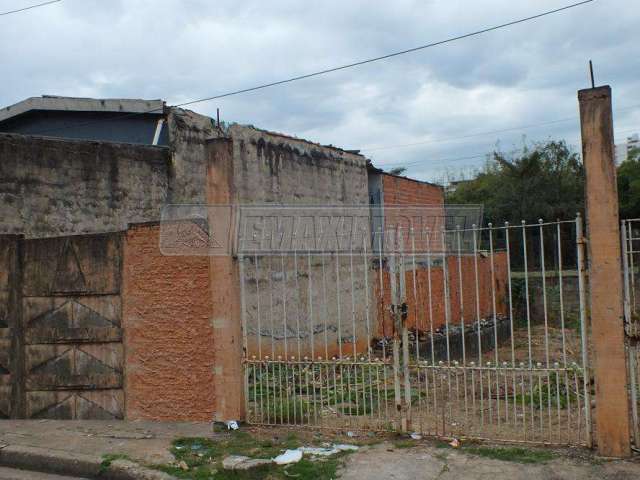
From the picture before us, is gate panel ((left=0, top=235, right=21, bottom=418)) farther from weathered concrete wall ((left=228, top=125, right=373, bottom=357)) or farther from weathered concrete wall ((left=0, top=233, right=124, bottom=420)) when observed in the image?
weathered concrete wall ((left=228, top=125, right=373, bottom=357))

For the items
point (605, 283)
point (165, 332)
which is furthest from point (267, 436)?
point (605, 283)

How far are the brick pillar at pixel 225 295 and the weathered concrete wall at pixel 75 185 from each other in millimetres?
3508

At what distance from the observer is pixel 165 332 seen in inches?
268

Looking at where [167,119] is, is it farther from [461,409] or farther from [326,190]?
[461,409]

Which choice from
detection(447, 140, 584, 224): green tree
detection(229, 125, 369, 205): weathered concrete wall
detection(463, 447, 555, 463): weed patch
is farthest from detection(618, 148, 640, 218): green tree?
detection(463, 447, 555, 463): weed patch

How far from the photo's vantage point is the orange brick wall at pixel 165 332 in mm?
6676

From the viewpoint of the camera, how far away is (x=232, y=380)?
6.53 m

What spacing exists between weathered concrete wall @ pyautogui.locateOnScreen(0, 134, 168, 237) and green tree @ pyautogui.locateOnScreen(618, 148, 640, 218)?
25.1 m

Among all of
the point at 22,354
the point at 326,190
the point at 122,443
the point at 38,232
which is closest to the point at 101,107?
the point at 38,232

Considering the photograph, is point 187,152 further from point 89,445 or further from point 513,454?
point 513,454

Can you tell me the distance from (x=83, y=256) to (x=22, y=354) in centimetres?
137

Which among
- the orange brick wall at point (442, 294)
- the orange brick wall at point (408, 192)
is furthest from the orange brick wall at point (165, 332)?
the orange brick wall at point (408, 192)

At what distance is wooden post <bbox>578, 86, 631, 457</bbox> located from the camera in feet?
16.6

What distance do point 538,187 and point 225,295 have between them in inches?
1059
